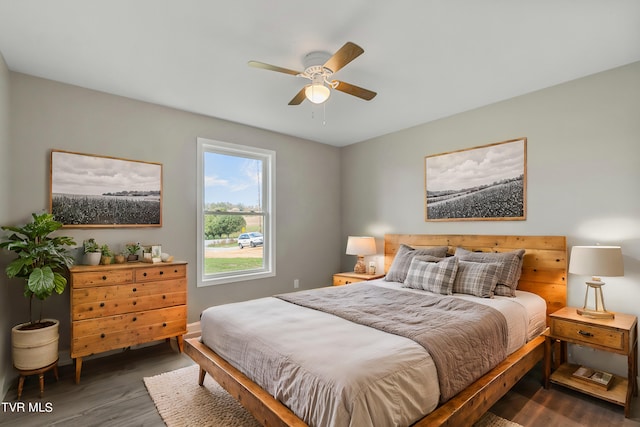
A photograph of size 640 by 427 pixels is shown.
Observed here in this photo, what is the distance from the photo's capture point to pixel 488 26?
7.29 feet

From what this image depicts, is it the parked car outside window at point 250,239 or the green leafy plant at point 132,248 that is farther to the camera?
the parked car outside window at point 250,239

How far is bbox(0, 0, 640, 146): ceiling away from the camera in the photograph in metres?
2.06

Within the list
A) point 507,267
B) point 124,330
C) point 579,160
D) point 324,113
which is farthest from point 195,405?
point 579,160

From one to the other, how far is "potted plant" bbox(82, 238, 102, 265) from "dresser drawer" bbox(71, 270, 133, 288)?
25 cm

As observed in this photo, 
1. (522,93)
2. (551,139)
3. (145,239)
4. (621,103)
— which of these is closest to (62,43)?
(145,239)

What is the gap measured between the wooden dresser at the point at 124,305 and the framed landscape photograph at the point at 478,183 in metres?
3.03

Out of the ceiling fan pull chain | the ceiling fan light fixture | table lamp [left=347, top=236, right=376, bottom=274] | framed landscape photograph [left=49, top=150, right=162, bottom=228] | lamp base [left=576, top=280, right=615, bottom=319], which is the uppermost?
the ceiling fan pull chain

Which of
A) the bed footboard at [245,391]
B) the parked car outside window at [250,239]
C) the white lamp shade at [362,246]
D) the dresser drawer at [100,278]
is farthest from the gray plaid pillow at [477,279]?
the dresser drawer at [100,278]

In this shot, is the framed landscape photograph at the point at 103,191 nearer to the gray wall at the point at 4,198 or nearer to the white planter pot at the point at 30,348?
the gray wall at the point at 4,198

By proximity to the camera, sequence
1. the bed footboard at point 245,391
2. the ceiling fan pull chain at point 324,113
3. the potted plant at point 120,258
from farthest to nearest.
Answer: the ceiling fan pull chain at point 324,113 → the potted plant at point 120,258 → the bed footboard at point 245,391

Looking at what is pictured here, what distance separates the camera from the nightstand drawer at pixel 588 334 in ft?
7.82

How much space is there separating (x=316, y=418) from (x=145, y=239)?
9.24 ft

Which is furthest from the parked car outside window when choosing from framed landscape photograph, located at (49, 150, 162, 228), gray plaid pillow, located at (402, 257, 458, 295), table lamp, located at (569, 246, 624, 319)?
table lamp, located at (569, 246, 624, 319)

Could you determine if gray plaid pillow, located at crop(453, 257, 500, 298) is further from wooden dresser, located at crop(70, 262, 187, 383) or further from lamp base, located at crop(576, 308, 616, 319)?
Answer: wooden dresser, located at crop(70, 262, 187, 383)
